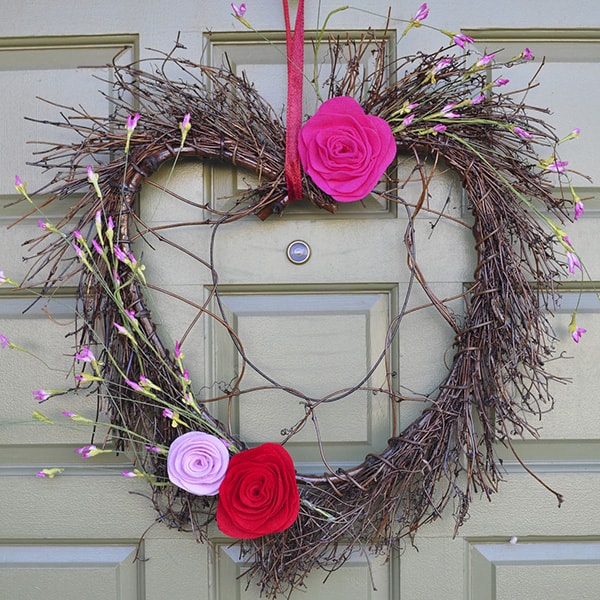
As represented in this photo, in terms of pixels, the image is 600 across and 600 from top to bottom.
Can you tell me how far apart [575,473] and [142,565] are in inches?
30.2

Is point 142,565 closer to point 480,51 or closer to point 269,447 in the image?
point 269,447

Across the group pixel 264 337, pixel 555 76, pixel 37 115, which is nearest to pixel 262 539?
pixel 264 337

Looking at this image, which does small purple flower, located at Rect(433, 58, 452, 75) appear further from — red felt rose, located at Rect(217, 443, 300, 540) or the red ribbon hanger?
red felt rose, located at Rect(217, 443, 300, 540)

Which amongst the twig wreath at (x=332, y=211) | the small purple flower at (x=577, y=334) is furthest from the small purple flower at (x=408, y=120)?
the small purple flower at (x=577, y=334)

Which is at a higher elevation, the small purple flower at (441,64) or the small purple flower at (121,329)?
the small purple flower at (441,64)

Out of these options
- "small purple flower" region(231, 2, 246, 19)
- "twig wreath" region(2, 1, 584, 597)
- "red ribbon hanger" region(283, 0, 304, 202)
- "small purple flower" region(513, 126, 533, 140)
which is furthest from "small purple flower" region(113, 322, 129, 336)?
"small purple flower" region(513, 126, 533, 140)

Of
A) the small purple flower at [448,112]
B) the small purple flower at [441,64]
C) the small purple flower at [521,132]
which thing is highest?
the small purple flower at [441,64]

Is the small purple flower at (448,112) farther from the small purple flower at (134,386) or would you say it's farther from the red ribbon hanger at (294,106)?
the small purple flower at (134,386)

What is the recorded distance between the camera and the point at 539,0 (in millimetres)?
1047

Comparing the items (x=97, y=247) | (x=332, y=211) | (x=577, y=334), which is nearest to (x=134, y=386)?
(x=97, y=247)

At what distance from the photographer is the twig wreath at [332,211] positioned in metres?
0.90

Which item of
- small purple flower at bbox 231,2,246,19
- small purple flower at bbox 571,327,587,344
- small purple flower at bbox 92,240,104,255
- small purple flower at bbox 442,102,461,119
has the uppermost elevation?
small purple flower at bbox 231,2,246,19

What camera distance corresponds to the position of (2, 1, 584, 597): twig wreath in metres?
0.90

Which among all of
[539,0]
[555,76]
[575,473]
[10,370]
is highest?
[539,0]
